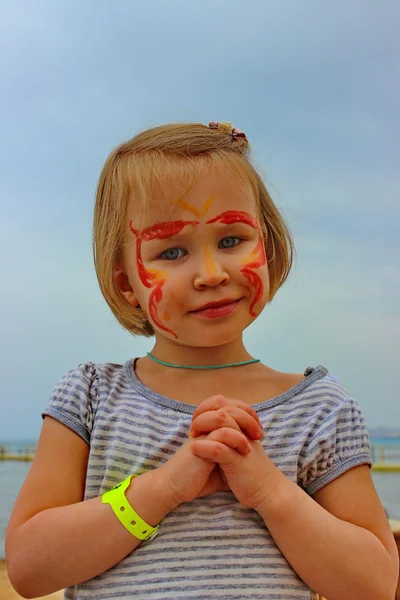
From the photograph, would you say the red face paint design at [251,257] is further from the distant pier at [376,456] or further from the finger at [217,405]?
the distant pier at [376,456]

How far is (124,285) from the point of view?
5.24 feet

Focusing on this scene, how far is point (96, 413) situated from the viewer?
1479mm

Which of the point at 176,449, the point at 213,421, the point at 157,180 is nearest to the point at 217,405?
the point at 213,421

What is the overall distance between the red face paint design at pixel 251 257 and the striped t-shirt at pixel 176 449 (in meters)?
0.25

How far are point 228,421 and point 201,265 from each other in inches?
13.8

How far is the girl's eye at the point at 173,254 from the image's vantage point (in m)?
1.43

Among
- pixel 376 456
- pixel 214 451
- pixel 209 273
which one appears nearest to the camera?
pixel 214 451

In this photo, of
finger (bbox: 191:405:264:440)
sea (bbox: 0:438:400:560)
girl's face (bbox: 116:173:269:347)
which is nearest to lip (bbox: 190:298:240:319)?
girl's face (bbox: 116:173:269:347)

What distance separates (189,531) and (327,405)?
16.4 inches

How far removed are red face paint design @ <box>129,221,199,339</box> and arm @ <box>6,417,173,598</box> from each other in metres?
0.36

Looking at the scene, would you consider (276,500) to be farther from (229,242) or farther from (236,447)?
(229,242)

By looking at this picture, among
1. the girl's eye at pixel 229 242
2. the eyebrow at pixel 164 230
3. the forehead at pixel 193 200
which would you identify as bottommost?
the girl's eye at pixel 229 242

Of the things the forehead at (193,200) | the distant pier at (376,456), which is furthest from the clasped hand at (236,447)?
the distant pier at (376,456)

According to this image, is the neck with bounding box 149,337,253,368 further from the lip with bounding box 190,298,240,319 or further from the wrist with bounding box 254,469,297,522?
the wrist with bounding box 254,469,297,522
